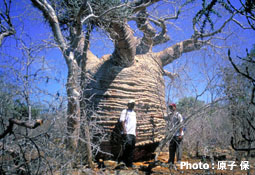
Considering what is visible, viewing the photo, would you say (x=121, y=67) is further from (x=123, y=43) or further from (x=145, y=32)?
(x=145, y=32)

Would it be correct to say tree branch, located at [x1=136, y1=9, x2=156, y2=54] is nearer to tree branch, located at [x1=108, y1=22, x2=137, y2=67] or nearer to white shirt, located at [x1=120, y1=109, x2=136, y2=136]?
tree branch, located at [x1=108, y1=22, x2=137, y2=67]

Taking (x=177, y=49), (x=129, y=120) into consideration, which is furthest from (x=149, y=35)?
(x=129, y=120)

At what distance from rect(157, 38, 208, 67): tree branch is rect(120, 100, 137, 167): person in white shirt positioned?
2.18 metres

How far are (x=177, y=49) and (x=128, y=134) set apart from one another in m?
2.83

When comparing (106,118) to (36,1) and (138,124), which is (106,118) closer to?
(138,124)

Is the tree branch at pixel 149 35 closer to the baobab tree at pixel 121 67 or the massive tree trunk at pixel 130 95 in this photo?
the baobab tree at pixel 121 67

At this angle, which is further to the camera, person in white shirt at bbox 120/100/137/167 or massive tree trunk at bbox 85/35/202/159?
massive tree trunk at bbox 85/35/202/159

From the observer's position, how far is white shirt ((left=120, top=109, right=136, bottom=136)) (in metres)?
4.05

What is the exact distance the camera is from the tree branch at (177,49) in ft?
18.4

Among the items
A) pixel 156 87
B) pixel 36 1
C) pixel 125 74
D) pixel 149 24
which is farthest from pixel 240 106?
pixel 36 1

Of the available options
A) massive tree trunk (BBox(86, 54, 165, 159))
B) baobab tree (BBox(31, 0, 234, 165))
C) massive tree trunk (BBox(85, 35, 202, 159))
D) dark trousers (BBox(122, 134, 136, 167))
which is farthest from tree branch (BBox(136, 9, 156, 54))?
dark trousers (BBox(122, 134, 136, 167))

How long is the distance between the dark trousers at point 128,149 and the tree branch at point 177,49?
2.49 m

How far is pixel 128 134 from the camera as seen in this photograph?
4.03 meters

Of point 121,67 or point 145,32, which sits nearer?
point 121,67
